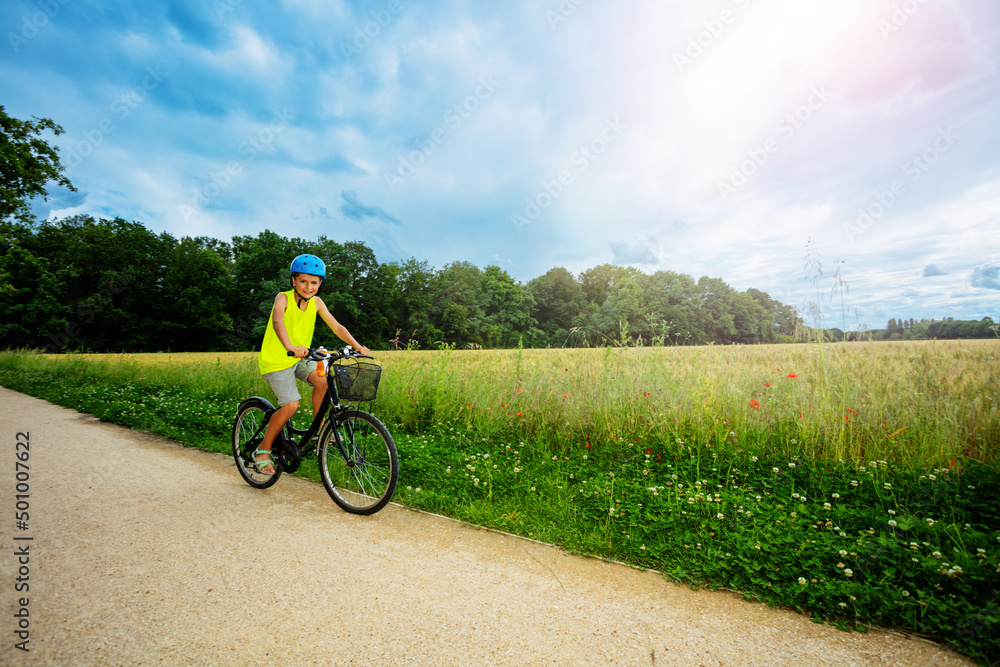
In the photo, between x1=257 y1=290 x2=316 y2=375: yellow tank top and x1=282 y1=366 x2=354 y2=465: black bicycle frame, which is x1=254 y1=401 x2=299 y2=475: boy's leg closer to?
x1=282 y1=366 x2=354 y2=465: black bicycle frame

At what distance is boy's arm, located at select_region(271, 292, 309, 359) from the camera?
3.76 metres

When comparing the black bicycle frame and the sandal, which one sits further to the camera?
the sandal

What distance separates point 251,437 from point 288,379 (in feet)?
3.57

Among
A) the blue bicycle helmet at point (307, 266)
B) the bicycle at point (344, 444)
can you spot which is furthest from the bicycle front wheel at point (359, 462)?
the blue bicycle helmet at point (307, 266)

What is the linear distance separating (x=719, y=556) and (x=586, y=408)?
2.85 metres

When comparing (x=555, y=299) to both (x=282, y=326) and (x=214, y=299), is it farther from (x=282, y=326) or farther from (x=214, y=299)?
(x=282, y=326)

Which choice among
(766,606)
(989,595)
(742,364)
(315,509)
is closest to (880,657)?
(766,606)

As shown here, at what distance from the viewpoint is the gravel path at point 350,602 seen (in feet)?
7.12

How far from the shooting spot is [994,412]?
164 inches

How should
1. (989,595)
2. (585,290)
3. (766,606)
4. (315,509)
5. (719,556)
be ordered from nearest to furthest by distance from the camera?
(989,595)
(766,606)
(719,556)
(315,509)
(585,290)

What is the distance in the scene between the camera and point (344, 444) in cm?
402

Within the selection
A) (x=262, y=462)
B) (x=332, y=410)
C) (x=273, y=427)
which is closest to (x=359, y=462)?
(x=332, y=410)

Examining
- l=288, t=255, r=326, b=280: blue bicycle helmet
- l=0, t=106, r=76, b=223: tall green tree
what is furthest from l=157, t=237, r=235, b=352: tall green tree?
l=288, t=255, r=326, b=280: blue bicycle helmet

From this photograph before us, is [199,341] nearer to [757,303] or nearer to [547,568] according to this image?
[547,568]
